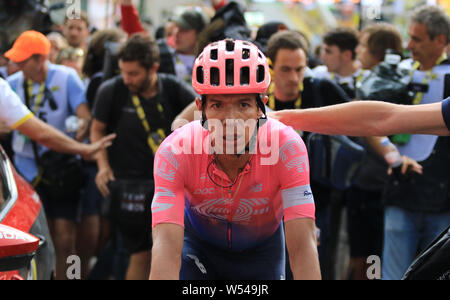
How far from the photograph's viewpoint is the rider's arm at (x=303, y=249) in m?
3.39

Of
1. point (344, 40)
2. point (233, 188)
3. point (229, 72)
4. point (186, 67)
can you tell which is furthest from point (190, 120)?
point (344, 40)

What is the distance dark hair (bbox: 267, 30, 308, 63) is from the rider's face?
2.44 metres

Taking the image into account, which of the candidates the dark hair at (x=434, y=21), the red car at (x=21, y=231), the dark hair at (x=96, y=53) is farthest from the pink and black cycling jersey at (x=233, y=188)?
the dark hair at (x=96, y=53)

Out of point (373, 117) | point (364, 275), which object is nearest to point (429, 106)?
point (373, 117)

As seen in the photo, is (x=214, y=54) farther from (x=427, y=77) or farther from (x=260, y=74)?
(x=427, y=77)

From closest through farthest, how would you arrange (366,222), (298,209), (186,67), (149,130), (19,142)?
(298,209) < (149,130) < (19,142) < (366,222) < (186,67)

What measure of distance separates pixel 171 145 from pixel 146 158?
310cm

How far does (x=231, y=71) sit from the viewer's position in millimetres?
3693

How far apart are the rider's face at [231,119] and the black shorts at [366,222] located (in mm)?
3923

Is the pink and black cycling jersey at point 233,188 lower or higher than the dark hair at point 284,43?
lower

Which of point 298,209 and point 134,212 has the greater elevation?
point 298,209

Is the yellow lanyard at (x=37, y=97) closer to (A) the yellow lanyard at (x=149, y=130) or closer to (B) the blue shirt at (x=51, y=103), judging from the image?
(B) the blue shirt at (x=51, y=103)

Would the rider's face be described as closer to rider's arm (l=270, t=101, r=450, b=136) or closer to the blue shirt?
rider's arm (l=270, t=101, r=450, b=136)

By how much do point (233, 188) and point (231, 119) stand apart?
424mm
